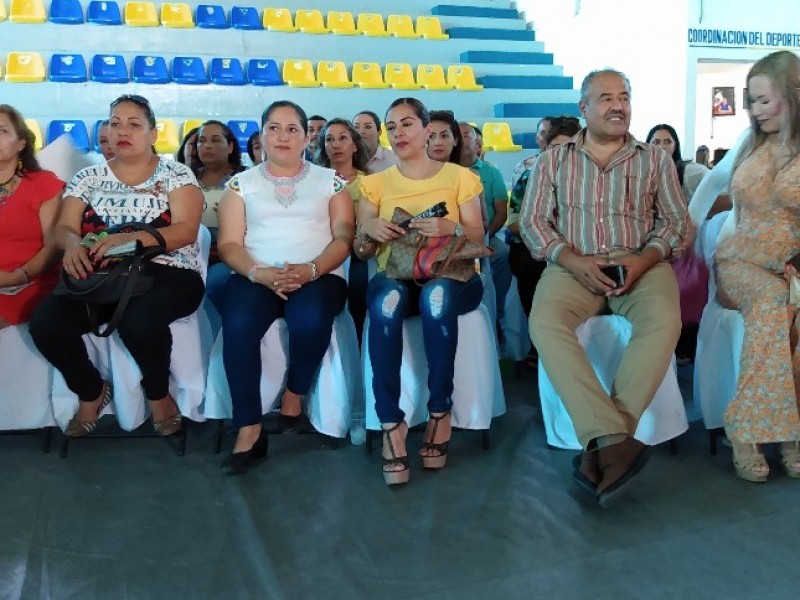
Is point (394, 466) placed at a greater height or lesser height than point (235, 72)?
lesser

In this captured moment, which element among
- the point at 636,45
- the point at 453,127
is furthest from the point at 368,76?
the point at 453,127

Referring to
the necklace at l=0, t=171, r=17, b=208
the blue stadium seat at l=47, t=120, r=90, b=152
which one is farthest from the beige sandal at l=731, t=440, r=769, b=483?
the blue stadium seat at l=47, t=120, r=90, b=152

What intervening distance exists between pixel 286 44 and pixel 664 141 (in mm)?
5099

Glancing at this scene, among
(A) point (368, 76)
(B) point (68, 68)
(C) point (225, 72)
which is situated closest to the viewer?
(B) point (68, 68)

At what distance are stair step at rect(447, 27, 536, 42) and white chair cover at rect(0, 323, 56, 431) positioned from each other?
289 inches

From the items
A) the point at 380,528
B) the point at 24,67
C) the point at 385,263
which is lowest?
the point at 380,528

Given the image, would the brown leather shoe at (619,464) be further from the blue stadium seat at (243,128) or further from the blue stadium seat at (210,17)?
the blue stadium seat at (210,17)

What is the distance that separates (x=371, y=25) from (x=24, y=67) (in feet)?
11.7

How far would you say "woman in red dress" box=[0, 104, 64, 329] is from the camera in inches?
109

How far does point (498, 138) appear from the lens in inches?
306

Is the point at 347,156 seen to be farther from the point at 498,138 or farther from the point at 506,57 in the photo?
the point at 506,57

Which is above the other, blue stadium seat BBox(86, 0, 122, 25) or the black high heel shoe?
blue stadium seat BBox(86, 0, 122, 25)

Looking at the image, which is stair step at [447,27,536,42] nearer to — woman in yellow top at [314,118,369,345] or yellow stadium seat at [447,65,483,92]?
yellow stadium seat at [447,65,483,92]

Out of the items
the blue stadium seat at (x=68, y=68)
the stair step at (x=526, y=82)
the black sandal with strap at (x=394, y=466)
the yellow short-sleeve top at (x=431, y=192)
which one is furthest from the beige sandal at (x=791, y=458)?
the stair step at (x=526, y=82)
